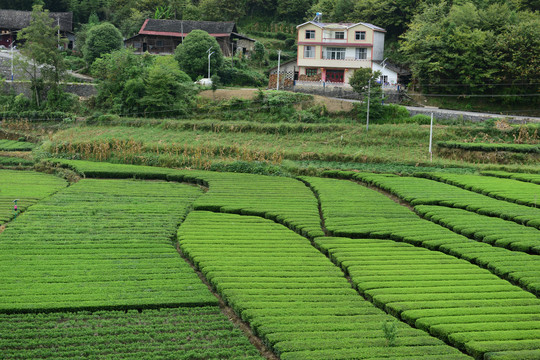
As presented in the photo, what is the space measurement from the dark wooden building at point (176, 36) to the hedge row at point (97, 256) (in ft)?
144

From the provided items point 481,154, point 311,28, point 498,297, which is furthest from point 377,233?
point 311,28

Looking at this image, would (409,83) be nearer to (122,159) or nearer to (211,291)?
(122,159)

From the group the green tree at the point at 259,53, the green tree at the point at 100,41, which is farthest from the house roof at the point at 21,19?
the green tree at the point at 259,53

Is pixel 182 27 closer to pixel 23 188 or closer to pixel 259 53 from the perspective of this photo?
pixel 259 53

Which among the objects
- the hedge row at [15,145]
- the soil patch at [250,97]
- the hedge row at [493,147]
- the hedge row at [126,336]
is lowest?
the hedge row at [126,336]

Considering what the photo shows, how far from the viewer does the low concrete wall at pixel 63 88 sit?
63978 millimetres

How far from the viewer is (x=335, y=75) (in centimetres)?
6906

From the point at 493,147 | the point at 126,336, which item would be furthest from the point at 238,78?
the point at 126,336

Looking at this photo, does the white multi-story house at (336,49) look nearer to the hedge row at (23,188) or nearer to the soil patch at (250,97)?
the soil patch at (250,97)

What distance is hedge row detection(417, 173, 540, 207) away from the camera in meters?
36.8

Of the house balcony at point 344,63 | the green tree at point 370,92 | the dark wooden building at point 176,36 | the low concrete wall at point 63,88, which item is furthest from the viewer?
the dark wooden building at point 176,36

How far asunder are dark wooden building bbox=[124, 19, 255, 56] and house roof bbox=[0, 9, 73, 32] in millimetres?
10682

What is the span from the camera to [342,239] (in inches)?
1169

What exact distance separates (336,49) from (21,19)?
45.4 metres
